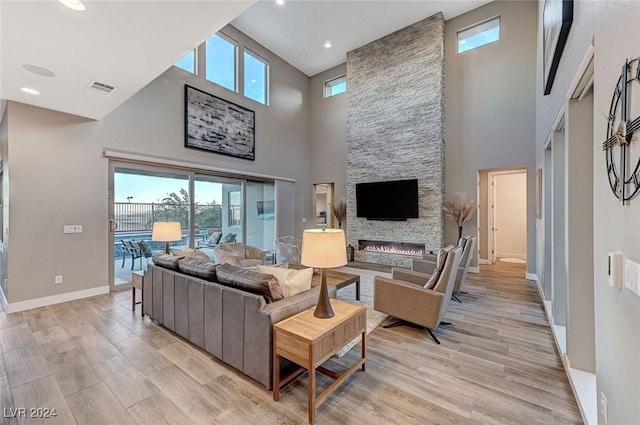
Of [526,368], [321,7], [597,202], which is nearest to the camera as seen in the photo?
[597,202]

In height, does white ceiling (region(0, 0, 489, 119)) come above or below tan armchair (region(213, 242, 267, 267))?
above

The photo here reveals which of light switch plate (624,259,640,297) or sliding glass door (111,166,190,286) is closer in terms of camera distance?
light switch plate (624,259,640,297)

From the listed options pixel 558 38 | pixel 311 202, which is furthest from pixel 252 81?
pixel 558 38

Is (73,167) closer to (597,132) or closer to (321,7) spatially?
(321,7)

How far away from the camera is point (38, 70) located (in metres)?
2.76

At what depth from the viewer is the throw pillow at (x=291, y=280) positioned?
92.2 inches

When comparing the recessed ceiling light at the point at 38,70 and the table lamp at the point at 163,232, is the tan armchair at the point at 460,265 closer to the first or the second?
the table lamp at the point at 163,232

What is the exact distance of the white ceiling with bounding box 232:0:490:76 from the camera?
574cm

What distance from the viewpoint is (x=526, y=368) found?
2350 millimetres

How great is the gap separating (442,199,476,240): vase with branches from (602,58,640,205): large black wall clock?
16.2ft

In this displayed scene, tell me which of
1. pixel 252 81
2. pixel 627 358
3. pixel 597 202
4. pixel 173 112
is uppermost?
pixel 252 81

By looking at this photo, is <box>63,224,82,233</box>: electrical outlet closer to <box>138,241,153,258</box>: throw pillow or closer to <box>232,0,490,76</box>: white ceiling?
<box>138,241,153,258</box>: throw pillow

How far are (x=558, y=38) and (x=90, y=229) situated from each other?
258 inches

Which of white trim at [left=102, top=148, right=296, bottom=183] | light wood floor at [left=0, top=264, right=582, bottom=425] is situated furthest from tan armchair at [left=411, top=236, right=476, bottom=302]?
white trim at [left=102, top=148, right=296, bottom=183]
